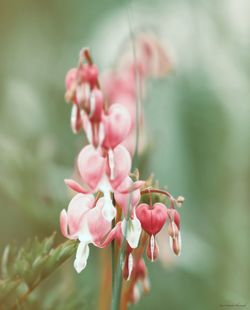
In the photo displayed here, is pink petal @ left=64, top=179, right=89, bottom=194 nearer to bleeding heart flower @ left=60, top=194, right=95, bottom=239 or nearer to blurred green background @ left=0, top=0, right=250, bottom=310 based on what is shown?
bleeding heart flower @ left=60, top=194, right=95, bottom=239

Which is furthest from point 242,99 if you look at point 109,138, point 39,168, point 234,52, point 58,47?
point 109,138

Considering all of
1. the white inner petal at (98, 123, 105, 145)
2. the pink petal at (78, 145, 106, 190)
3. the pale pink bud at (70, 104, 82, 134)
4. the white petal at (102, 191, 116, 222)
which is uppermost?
the pale pink bud at (70, 104, 82, 134)

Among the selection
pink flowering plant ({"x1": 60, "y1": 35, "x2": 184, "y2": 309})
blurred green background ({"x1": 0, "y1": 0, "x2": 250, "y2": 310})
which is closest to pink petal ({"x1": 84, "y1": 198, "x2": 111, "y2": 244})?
pink flowering plant ({"x1": 60, "y1": 35, "x2": 184, "y2": 309})

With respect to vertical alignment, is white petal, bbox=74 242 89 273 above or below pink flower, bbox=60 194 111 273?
below

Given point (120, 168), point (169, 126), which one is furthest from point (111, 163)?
point (169, 126)

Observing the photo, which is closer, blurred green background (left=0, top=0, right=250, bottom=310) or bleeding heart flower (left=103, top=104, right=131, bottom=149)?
bleeding heart flower (left=103, top=104, right=131, bottom=149)

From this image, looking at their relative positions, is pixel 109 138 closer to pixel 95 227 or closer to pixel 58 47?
pixel 95 227
